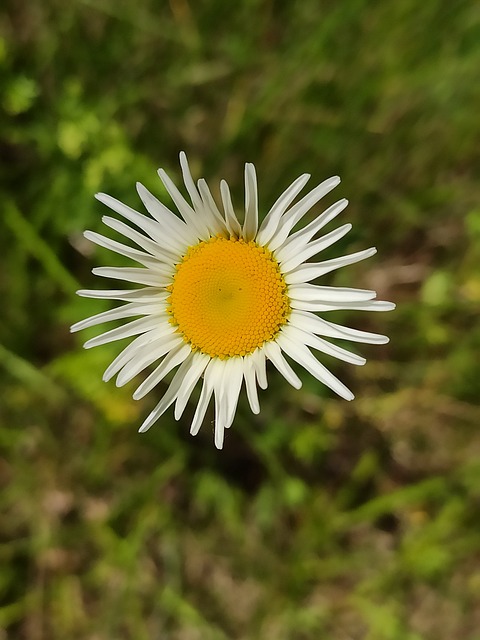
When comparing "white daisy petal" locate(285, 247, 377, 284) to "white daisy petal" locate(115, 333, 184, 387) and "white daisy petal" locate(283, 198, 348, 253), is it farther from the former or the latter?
"white daisy petal" locate(115, 333, 184, 387)

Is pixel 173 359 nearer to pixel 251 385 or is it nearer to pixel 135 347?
pixel 135 347

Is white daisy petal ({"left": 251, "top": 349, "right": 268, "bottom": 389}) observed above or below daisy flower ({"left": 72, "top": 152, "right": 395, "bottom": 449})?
below

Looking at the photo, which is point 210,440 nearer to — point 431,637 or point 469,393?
point 469,393

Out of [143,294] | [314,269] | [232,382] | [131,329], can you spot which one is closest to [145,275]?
[143,294]

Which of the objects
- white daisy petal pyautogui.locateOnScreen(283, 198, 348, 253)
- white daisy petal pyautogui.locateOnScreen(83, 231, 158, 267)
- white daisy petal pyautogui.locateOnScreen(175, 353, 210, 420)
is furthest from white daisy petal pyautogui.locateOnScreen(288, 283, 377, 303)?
white daisy petal pyautogui.locateOnScreen(83, 231, 158, 267)

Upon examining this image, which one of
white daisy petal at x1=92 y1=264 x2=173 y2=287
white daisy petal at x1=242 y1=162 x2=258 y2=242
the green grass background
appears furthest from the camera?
the green grass background

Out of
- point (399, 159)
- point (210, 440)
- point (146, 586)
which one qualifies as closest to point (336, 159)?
point (399, 159)

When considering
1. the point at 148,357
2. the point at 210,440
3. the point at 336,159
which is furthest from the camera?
the point at 210,440
